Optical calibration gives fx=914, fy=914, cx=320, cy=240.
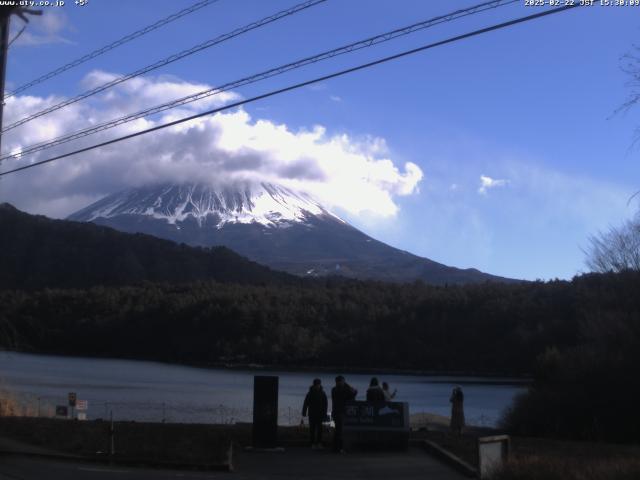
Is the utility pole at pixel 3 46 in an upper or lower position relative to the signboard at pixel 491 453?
upper

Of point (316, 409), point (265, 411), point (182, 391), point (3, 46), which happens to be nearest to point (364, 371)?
point (182, 391)

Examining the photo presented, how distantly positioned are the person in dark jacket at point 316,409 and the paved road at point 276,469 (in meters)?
0.95

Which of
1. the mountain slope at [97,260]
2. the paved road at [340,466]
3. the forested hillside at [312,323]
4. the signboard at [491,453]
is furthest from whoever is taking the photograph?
the mountain slope at [97,260]

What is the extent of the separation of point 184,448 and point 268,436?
1644 mm

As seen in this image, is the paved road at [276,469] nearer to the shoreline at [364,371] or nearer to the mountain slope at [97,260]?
the shoreline at [364,371]

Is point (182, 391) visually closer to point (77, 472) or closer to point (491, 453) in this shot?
point (77, 472)

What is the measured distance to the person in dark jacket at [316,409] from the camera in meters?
18.1

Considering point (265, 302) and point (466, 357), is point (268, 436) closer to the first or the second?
point (466, 357)

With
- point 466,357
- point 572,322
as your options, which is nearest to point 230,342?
point 466,357

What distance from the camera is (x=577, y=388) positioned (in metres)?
31.0

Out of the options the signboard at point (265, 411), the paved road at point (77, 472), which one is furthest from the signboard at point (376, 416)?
the paved road at point (77, 472)

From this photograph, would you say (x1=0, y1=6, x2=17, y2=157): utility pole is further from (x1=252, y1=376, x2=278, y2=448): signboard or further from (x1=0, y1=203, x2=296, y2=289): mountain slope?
(x1=0, y1=203, x2=296, y2=289): mountain slope

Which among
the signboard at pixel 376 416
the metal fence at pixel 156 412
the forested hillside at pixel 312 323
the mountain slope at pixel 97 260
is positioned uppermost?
the mountain slope at pixel 97 260

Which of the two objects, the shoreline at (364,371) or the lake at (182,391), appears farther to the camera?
the shoreline at (364,371)
